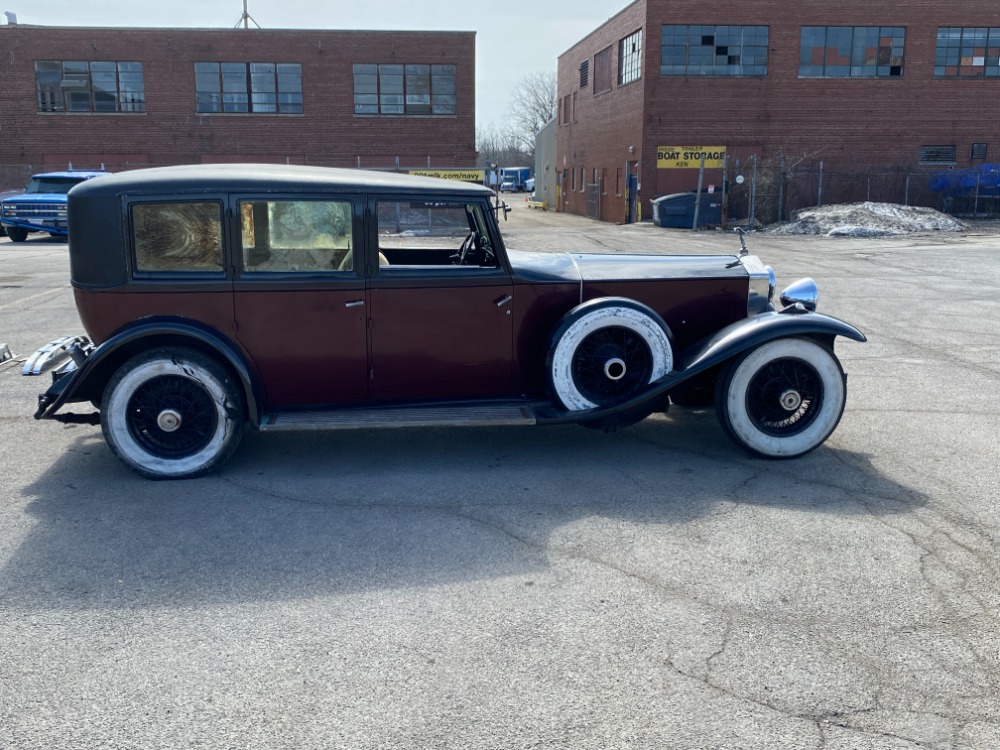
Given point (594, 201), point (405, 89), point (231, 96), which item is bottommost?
point (594, 201)

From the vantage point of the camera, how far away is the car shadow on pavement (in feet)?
14.5

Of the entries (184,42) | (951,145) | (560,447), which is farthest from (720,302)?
(184,42)

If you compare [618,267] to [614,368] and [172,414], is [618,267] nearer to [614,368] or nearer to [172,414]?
[614,368]

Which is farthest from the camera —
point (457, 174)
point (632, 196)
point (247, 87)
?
point (247, 87)

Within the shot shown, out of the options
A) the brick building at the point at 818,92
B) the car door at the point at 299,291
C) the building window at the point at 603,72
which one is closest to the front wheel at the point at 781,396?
the car door at the point at 299,291

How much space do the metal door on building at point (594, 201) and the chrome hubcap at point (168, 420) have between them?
37.6 metres

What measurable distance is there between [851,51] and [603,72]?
36.2ft

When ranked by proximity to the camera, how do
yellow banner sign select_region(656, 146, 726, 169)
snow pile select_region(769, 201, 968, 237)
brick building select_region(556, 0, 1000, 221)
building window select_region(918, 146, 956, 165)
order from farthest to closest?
1. building window select_region(918, 146, 956, 165)
2. yellow banner sign select_region(656, 146, 726, 169)
3. brick building select_region(556, 0, 1000, 221)
4. snow pile select_region(769, 201, 968, 237)

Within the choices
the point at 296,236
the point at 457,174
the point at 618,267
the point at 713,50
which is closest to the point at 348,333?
the point at 296,236

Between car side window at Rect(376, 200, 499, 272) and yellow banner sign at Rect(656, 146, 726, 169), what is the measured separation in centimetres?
2970

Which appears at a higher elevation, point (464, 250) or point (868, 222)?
point (464, 250)

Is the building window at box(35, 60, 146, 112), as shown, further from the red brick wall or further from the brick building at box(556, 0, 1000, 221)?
the brick building at box(556, 0, 1000, 221)

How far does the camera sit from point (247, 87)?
38719 mm

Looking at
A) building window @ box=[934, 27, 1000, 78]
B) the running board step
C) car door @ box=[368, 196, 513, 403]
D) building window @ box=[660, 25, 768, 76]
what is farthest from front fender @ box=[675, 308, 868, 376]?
building window @ box=[934, 27, 1000, 78]
